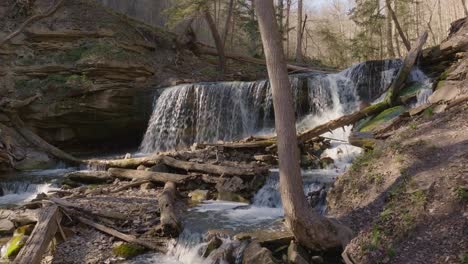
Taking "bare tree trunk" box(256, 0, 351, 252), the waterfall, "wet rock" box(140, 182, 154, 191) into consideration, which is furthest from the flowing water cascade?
"bare tree trunk" box(256, 0, 351, 252)

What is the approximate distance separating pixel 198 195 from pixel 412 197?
5285 mm

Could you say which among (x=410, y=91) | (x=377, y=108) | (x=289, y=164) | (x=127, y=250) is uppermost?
(x=410, y=91)

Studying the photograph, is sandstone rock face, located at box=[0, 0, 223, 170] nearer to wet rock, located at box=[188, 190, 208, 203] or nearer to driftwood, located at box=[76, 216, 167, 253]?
wet rock, located at box=[188, 190, 208, 203]

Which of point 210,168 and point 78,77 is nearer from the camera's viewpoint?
point 210,168

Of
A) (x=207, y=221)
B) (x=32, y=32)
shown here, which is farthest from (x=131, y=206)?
(x=32, y=32)

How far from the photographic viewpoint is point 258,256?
18.1ft

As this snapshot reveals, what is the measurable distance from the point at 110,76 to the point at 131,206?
10.2 metres

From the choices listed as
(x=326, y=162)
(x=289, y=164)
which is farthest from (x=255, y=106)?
(x=289, y=164)

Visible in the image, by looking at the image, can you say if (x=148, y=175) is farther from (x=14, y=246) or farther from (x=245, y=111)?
(x=245, y=111)

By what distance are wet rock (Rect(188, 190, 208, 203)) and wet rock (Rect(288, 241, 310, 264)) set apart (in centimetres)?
410

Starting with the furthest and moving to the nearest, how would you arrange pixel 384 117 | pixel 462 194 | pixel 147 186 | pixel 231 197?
1. pixel 384 117
2. pixel 147 186
3. pixel 231 197
4. pixel 462 194

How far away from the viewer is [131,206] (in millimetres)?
8531

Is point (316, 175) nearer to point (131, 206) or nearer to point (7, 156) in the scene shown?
point (131, 206)

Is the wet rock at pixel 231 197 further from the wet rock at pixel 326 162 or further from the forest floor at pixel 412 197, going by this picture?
the wet rock at pixel 326 162
